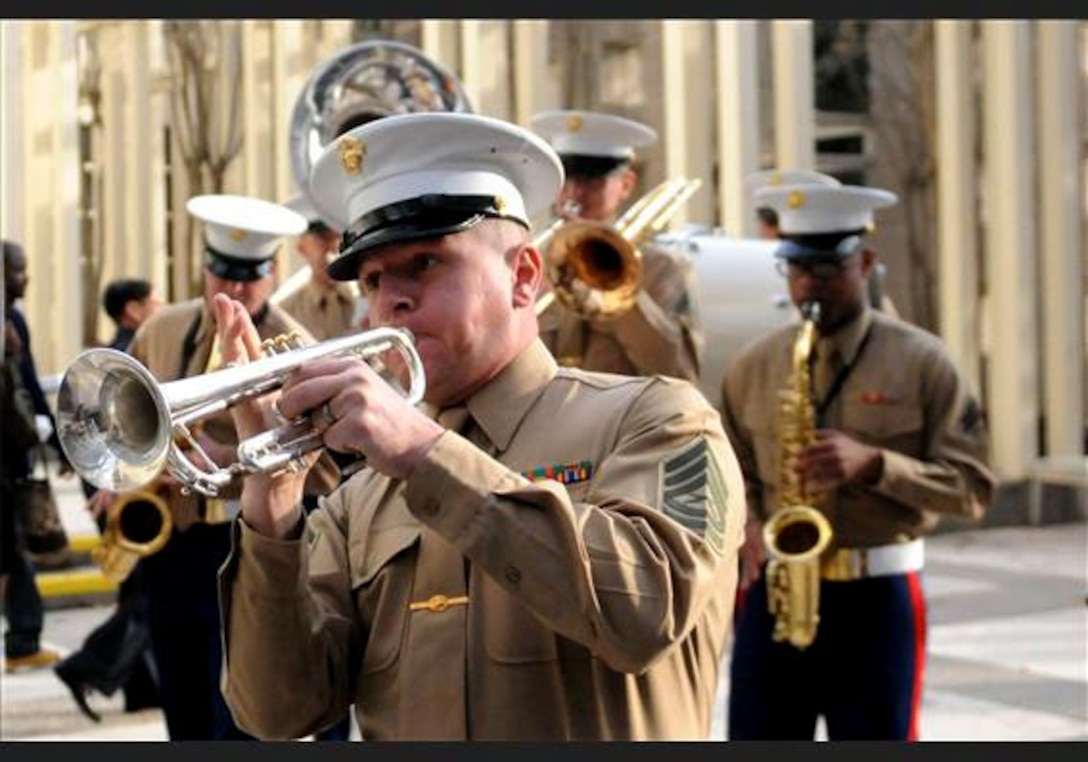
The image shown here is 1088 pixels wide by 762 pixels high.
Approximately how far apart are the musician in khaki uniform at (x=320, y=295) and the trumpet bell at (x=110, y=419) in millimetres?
4483

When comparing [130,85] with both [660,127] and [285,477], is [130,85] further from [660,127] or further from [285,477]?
[285,477]

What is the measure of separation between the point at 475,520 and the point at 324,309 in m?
5.01

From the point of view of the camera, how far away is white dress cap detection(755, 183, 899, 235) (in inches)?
224

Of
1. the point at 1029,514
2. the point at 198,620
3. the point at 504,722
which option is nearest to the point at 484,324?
the point at 504,722

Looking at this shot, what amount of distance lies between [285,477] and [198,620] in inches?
138

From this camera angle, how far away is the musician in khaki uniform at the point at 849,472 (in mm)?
5234

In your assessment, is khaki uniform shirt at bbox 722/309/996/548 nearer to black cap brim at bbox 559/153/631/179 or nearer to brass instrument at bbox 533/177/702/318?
brass instrument at bbox 533/177/702/318

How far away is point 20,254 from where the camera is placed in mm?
9352

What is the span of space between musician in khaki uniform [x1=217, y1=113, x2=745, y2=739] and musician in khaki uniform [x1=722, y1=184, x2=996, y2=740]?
2491 millimetres

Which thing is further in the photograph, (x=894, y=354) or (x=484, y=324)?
(x=894, y=354)

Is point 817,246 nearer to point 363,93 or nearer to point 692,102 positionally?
point 363,93

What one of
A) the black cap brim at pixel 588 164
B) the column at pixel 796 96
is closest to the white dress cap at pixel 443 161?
the black cap brim at pixel 588 164

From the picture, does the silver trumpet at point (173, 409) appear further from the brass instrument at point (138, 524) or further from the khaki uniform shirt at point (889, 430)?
the brass instrument at point (138, 524)

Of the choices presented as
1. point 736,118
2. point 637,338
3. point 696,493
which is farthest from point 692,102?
point 696,493
